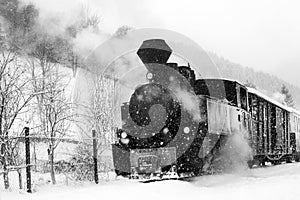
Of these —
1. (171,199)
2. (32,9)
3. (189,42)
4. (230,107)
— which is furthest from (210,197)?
(32,9)

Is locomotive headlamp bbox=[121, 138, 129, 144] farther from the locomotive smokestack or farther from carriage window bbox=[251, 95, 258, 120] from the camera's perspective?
carriage window bbox=[251, 95, 258, 120]

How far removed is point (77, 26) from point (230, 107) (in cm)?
1935

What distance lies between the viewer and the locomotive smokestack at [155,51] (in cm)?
1085

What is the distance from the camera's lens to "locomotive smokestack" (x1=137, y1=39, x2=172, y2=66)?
10852 millimetres

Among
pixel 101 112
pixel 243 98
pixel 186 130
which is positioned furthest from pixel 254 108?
pixel 101 112

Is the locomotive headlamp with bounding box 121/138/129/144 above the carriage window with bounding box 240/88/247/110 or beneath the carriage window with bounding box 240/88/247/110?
beneath

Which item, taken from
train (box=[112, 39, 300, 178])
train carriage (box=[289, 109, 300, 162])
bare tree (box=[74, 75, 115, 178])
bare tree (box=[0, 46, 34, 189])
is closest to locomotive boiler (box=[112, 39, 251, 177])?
train (box=[112, 39, 300, 178])

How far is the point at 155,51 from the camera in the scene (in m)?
10.9

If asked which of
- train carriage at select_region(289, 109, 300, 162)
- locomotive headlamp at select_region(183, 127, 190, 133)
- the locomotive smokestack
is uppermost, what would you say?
the locomotive smokestack

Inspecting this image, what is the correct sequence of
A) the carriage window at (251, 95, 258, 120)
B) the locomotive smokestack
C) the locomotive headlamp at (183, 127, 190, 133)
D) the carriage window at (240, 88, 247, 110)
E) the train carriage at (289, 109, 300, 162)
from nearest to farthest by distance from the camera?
the locomotive headlamp at (183, 127, 190, 133) < the locomotive smokestack < the carriage window at (240, 88, 247, 110) < the carriage window at (251, 95, 258, 120) < the train carriage at (289, 109, 300, 162)

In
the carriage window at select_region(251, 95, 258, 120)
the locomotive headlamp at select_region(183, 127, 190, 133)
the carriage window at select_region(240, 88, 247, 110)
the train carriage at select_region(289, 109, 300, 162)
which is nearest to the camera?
the locomotive headlamp at select_region(183, 127, 190, 133)

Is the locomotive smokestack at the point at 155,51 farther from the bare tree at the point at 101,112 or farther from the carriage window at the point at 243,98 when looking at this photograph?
the bare tree at the point at 101,112

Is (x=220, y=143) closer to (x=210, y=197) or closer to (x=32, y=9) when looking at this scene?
(x=210, y=197)

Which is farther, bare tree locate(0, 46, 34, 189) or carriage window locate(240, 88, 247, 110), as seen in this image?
carriage window locate(240, 88, 247, 110)
